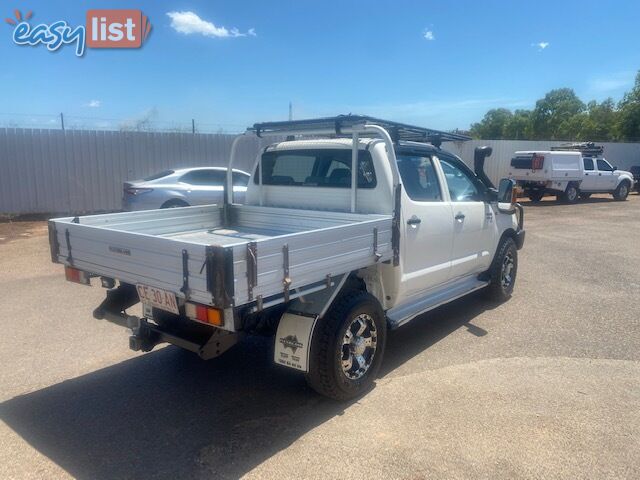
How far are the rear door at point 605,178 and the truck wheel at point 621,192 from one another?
0.41 metres

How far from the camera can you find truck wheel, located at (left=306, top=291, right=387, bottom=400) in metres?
3.56

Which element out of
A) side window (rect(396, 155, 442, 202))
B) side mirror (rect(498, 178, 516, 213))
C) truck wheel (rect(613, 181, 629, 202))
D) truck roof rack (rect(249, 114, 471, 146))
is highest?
truck roof rack (rect(249, 114, 471, 146))

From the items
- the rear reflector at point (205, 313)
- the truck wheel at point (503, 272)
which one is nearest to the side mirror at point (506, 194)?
the truck wheel at point (503, 272)

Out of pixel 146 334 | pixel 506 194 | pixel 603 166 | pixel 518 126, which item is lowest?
pixel 146 334

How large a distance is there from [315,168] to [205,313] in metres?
2.31

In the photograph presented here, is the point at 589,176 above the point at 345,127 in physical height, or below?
below

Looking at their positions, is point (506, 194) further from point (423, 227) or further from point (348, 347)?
point (348, 347)

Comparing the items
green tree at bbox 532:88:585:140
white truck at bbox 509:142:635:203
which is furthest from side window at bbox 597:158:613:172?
green tree at bbox 532:88:585:140

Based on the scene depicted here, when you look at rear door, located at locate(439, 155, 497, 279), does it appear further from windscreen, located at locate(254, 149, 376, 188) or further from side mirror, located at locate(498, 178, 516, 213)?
windscreen, located at locate(254, 149, 376, 188)

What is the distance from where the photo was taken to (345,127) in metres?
4.06

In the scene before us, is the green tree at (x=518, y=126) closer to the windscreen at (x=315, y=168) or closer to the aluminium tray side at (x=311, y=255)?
the windscreen at (x=315, y=168)

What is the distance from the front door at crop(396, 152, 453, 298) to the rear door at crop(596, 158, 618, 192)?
19.0 meters

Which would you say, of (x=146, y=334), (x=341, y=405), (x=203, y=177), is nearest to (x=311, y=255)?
(x=341, y=405)

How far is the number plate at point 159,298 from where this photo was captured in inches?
122
